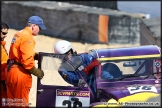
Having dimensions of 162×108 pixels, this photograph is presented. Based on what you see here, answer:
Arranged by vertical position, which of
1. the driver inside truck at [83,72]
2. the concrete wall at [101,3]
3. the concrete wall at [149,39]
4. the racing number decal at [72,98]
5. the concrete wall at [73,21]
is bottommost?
the racing number decal at [72,98]

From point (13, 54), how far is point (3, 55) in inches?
26.7

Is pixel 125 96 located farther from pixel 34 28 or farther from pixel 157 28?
pixel 157 28

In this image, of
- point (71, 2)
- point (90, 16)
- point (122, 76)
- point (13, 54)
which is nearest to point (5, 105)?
point (13, 54)

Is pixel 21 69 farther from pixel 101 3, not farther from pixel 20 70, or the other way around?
pixel 101 3

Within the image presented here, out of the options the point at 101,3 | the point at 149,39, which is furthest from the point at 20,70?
the point at 101,3

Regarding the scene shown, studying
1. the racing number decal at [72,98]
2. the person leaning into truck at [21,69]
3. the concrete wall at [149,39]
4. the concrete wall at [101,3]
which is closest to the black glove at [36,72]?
the person leaning into truck at [21,69]

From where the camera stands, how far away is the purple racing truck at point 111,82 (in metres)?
6.43

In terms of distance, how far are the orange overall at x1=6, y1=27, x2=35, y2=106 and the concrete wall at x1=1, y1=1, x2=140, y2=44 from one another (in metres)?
11.3

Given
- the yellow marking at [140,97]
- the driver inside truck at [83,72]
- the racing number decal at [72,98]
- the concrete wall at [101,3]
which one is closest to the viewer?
the yellow marking at [140,97]

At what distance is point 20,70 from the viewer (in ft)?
22.0

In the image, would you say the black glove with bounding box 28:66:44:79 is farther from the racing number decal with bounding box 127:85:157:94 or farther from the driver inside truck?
the racing number decal with bounding box 127:85:157:94

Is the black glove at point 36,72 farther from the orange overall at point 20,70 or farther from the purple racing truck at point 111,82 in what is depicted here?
the purple racing truck at point 111,82

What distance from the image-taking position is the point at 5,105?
6.95 meters

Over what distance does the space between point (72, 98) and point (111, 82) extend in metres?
0.62
